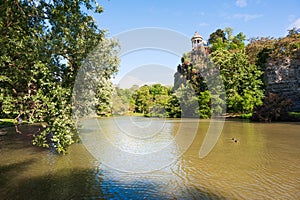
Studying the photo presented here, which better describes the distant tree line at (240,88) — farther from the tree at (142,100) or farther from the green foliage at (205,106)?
the tree at (142,100)

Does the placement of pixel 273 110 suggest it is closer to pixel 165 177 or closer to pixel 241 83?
pixel 241 83

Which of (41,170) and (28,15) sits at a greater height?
(28,15)

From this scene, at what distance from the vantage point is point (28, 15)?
22.1 feet

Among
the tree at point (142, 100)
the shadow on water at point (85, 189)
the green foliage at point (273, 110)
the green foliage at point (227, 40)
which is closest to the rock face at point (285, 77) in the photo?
the green foliage at point (273, 110)

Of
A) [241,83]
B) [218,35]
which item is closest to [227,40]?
[218,35]

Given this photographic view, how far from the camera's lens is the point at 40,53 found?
21.7 ft

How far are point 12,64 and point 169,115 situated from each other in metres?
40.6

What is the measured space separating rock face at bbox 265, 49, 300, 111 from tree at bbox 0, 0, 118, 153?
32595mm

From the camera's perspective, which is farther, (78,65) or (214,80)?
(214,80)

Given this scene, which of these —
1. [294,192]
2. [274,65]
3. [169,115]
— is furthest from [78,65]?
[169,115]

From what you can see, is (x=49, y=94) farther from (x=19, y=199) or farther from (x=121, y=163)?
(x=121, y=163)

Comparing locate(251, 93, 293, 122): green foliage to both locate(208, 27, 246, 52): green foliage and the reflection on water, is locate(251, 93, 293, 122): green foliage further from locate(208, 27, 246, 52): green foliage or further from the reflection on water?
locate(208, 27, 246, 52): green foliage

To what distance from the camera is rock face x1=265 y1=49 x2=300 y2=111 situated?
3156 centimetres

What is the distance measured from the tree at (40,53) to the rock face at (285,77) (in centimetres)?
3259
